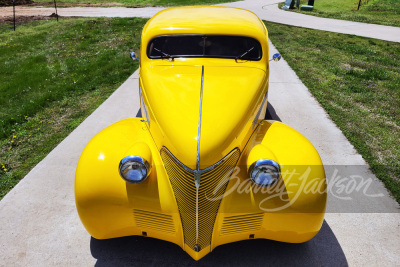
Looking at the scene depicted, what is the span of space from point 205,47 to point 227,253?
8.01 ft

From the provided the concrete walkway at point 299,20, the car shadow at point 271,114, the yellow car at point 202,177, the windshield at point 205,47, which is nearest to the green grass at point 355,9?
the concrete walkway at point 299,20

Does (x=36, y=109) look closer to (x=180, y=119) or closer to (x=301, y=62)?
(x=180, y=119)

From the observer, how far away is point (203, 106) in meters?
2.85

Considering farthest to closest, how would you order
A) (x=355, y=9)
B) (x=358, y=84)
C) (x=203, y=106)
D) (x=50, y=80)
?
(x=355, y=9) → (x=50, y=80) → (x=358, y=84) → (x=203, y=106)

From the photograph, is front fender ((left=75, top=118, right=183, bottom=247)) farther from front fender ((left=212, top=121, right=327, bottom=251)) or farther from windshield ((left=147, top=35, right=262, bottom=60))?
windshield ((left=147, top=35, right=262, bottom=60))

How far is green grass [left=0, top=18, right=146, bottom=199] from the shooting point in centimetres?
512

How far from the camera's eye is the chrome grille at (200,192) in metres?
2.52

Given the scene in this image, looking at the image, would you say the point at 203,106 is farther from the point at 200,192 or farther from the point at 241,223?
the point at 241,223

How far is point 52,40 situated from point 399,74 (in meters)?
12.3

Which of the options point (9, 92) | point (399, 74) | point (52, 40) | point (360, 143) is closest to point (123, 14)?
point (52, 40)

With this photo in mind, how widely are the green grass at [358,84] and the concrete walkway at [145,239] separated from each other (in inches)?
21.2

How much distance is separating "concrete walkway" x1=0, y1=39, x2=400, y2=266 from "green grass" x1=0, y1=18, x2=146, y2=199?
56 centimetres

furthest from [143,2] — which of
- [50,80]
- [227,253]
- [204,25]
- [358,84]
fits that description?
[227,253]

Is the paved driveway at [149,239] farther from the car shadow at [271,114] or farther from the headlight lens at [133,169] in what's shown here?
the car shadow at [271,114]
